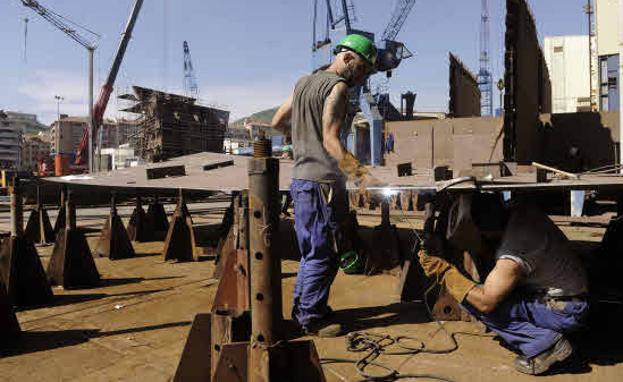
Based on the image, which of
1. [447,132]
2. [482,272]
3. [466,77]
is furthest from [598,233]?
[466,77]

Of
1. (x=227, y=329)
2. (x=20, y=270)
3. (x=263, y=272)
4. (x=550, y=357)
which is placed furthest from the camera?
(x=20, y=270)

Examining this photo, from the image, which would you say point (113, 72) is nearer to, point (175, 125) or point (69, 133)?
point (175, 125)

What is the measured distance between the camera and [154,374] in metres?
2.46

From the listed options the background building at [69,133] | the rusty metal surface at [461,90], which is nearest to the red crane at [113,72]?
the rusty metal surface at [461,90]

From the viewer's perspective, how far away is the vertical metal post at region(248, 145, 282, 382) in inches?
63.1

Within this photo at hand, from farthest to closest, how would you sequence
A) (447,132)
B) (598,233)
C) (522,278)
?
(447,132) → (598,233) → (522,278)

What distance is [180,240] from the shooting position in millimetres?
5660

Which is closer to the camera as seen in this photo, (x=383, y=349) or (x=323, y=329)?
(x=383, y=349)

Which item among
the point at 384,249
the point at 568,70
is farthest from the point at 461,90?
the point at 568,70

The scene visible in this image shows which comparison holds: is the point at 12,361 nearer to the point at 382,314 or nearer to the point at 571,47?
the point at 382,314

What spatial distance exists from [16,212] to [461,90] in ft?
52.0

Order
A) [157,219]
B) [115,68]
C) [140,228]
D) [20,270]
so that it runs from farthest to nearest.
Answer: [115,68] → [157,219] → [140,228] → [20,270]

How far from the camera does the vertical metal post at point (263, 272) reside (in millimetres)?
1602

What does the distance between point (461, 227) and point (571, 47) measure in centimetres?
3903
